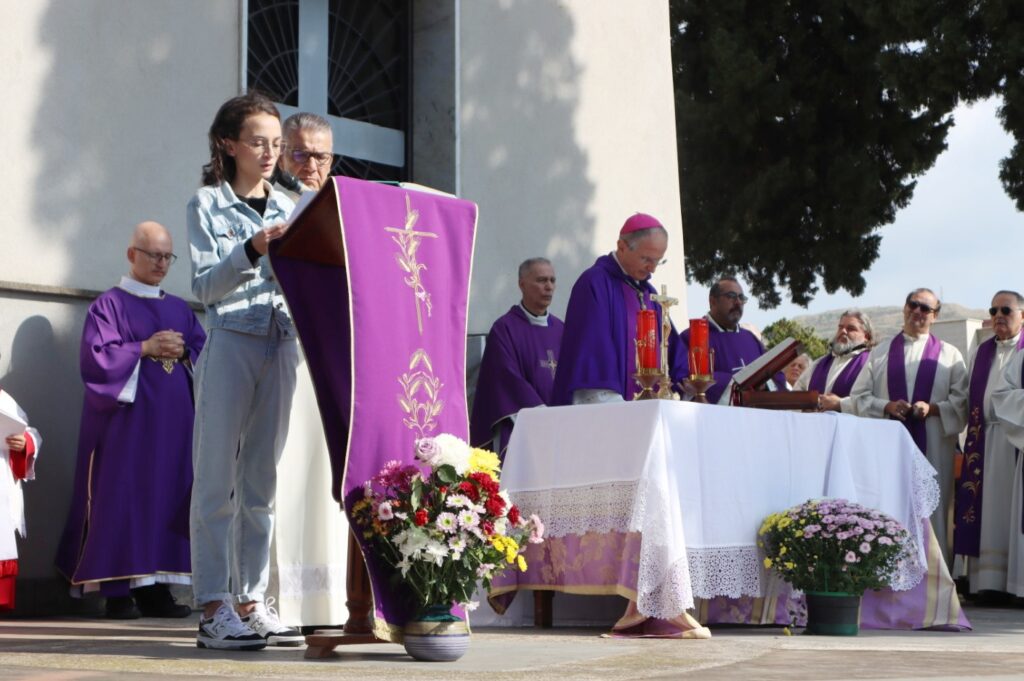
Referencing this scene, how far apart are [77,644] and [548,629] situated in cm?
254

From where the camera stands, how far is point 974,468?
11328 mm

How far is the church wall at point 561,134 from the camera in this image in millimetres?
10953

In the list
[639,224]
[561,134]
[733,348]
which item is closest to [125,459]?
[639,224]

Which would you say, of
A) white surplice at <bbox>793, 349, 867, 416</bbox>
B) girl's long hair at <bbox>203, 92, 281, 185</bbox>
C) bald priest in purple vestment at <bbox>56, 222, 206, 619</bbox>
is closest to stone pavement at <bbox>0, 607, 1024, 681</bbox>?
bald priest in purple vestment at <bbox>56, 222, 206, 619</bbox>

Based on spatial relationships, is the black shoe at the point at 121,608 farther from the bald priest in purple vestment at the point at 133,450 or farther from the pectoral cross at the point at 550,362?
the pectoral cross at the point at 550,362

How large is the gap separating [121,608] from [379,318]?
11.1ft

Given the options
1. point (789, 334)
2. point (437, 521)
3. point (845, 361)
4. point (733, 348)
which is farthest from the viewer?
point (789, 334)

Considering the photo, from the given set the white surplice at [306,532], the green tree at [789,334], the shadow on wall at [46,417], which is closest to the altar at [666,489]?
the white surplice at [306,532]

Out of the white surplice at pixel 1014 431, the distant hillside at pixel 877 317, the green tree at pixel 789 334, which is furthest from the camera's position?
the distant hillside at pixel 877 317

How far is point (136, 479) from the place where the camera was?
324 inches

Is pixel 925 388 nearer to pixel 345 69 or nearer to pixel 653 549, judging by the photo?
pixel 345 69

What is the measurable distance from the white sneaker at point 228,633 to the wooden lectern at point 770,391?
3.23m

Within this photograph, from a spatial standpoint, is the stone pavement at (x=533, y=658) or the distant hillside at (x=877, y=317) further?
the distant hillside at (x=877, y=317)

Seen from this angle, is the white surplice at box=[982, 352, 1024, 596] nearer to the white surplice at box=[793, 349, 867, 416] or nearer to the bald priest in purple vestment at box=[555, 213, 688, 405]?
the white surplice at box=[793, 349, 867, 416]
